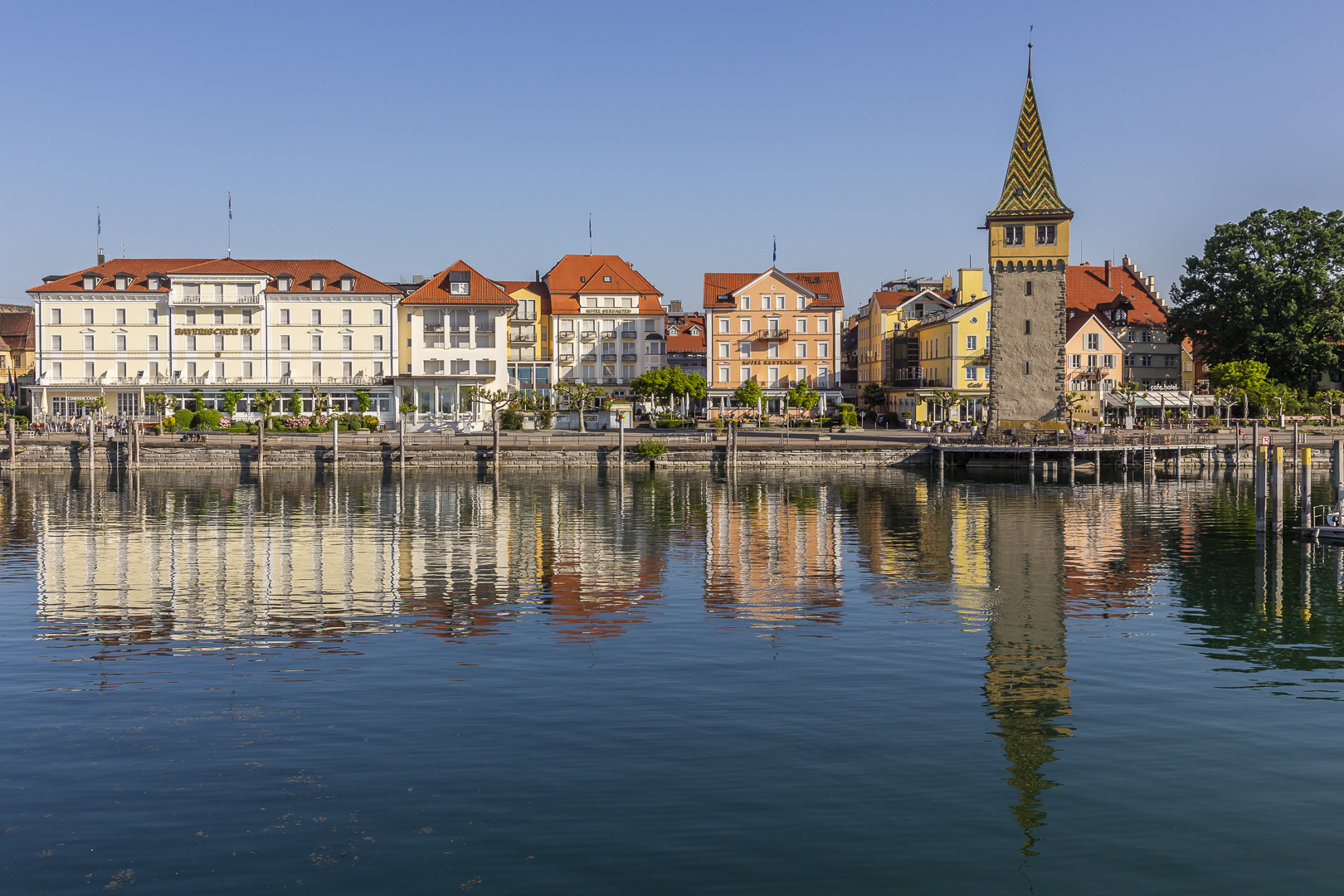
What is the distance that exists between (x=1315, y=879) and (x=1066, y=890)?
2895 millimetres

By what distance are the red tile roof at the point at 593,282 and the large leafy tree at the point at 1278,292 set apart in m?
49.2

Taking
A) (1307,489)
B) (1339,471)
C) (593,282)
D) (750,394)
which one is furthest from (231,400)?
(1339,471)

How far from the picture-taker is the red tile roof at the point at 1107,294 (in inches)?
4134

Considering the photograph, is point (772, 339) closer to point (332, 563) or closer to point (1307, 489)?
point (1307, 489)

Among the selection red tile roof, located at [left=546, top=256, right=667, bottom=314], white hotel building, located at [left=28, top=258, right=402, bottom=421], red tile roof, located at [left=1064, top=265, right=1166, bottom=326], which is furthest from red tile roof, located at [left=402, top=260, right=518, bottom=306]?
red tile roof, located at [left=1064, top=265, right=1166, bottom=326]

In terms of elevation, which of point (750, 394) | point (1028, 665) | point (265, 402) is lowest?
point (1028, 665)

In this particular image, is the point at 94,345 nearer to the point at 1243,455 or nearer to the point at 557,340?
the point at 557,340

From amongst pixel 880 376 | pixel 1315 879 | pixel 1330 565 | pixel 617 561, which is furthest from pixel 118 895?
pixel 880 376

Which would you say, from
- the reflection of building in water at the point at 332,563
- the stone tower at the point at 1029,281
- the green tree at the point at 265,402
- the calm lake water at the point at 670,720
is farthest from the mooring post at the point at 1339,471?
the green tree at the point at 265,402

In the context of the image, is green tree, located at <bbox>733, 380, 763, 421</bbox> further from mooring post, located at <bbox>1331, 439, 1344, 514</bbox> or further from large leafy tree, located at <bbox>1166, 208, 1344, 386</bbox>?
mooring post, located at <bbox>1331, 439, 1344, 514</bbox>

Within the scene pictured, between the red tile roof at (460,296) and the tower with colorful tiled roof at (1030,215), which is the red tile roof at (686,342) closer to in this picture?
the red tile roof at (460,296)

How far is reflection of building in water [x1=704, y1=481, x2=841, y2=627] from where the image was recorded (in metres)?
29.0

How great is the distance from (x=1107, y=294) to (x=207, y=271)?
80241mm

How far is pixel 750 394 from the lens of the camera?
319 feet
